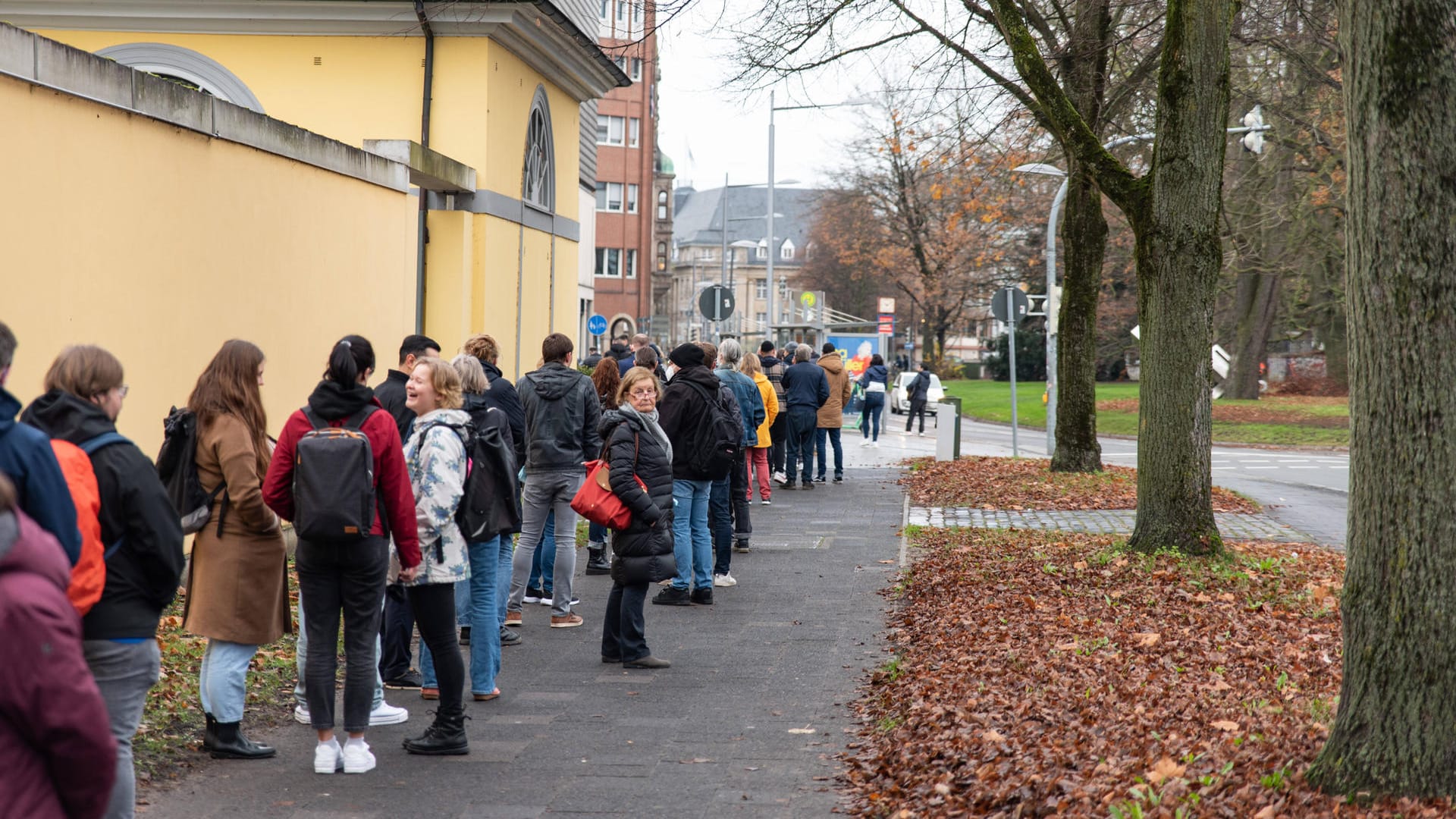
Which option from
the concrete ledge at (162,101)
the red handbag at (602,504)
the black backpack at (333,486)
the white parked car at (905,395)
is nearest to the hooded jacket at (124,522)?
the black backpack at (333,486)

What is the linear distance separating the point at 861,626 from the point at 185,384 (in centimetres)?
494

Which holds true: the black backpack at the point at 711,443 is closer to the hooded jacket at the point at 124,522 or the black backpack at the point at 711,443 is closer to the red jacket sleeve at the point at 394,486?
the red jacket sleeve at the point at 394,486

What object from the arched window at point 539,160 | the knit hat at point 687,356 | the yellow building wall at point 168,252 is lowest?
the knit hat at point 687,356

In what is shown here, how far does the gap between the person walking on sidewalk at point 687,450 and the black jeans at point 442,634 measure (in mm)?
3852

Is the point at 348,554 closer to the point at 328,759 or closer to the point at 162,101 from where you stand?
the point at 328,759

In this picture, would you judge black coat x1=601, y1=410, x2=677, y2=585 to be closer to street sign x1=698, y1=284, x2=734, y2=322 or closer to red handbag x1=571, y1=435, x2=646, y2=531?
red handbag x1=571, y1=435, x2=646, y2=531

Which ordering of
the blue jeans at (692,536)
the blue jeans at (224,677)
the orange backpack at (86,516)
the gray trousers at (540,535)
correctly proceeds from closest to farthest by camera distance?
the orange backpack at (86,516)
the blue jeans at (224,677)
the gray trousers at (540,535)
the blue jeans at (692,536)

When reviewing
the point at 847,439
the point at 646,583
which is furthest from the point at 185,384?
the point at 847,439

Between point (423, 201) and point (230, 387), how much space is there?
33.4ft

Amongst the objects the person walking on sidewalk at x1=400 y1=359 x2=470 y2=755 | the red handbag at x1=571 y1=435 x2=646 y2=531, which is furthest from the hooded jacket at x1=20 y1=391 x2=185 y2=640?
the red handbag at x1=571 y1=435 x2=646 y2=531

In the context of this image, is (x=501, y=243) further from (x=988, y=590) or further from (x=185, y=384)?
(x=988, y=590)

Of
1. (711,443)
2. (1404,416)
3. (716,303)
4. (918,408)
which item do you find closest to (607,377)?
(711,443)

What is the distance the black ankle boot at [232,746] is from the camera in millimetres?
5934

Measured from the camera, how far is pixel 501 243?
1634 centimetres
